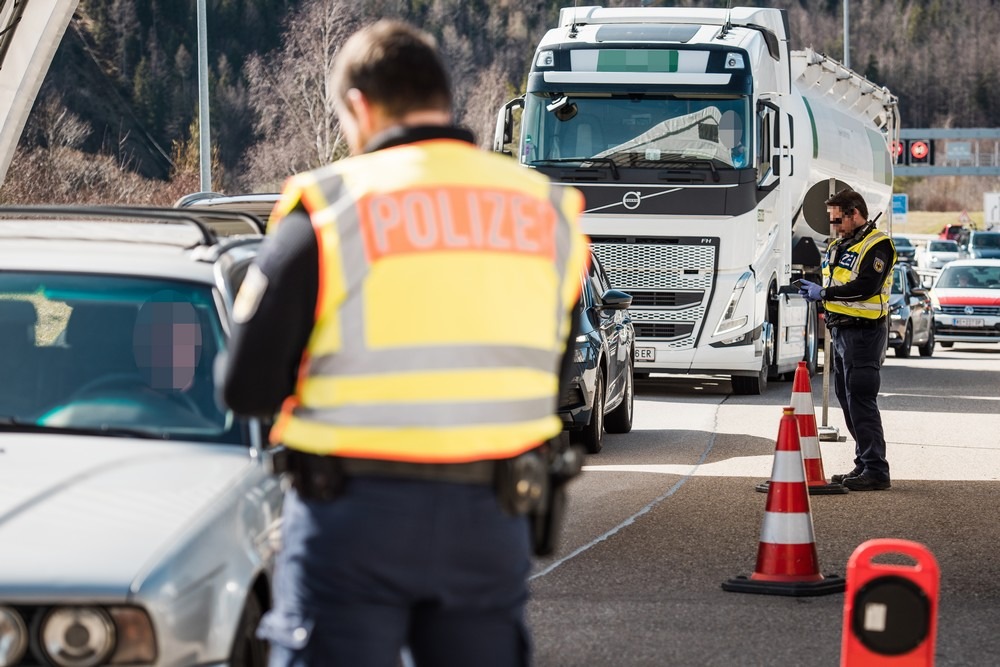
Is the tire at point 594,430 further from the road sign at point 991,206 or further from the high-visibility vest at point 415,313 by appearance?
the road sign at point 991,206

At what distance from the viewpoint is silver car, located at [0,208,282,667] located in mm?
3807

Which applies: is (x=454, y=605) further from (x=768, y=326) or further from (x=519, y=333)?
(x=768, y=326)

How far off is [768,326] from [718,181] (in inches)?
88.3

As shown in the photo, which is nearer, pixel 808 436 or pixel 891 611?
pixel 891 611

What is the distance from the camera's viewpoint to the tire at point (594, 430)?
1364 centimetres

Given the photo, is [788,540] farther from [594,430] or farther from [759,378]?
[759,378]

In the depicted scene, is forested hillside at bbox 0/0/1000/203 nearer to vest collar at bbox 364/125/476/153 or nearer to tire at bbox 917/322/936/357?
tire at bbox 917/322/936/357

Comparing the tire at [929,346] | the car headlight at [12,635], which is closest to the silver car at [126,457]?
the car headlight at [12,635]

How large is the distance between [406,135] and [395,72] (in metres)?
0.12

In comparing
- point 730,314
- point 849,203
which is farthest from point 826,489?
point 730,314

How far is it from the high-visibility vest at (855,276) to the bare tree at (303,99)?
37.1 m

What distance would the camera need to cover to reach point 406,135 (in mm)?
3225

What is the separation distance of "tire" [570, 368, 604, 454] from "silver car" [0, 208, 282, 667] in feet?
25.4

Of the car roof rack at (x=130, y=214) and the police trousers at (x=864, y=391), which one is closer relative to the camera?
the car roof rack at (x=130, y=214)
